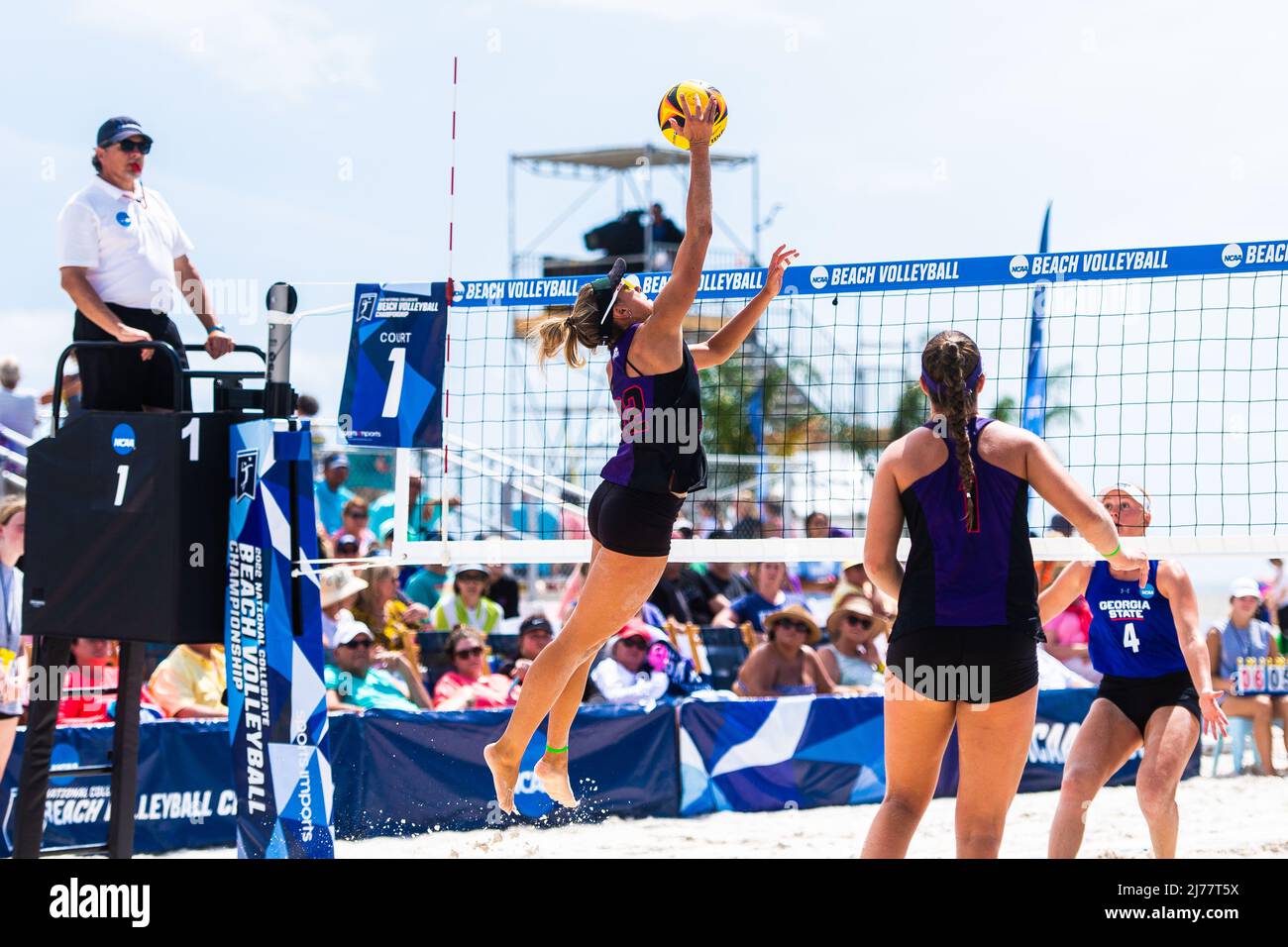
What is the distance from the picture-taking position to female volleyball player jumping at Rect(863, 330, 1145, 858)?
3.95 m

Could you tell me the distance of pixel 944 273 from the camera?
6.18 meters

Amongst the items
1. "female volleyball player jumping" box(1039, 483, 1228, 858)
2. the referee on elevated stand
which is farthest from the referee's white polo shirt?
"female volleyball player jumping" box(1039, 483, 1228, 858)

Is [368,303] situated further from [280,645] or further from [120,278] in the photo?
[280,645]

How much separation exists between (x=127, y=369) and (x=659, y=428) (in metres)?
2.15

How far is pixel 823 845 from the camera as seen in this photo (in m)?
7.30

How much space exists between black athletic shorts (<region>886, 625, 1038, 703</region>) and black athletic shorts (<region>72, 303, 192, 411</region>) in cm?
287

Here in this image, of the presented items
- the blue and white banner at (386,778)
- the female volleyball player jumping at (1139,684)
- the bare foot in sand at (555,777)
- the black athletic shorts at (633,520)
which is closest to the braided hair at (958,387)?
the black athletic shorts at (633,520)

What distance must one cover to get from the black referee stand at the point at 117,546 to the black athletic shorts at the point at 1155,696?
132 inches

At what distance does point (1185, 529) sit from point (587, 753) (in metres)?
3.57

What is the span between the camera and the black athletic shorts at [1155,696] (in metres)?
5.43

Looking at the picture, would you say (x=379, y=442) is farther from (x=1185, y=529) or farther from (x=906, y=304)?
(x=1185, y=529)

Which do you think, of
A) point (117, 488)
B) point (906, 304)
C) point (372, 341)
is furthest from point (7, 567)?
point (906, 304)

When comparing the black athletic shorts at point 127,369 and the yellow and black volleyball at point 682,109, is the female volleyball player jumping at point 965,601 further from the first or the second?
the black athletic shorts at point 127,369

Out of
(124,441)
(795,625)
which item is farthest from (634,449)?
(795,625)
